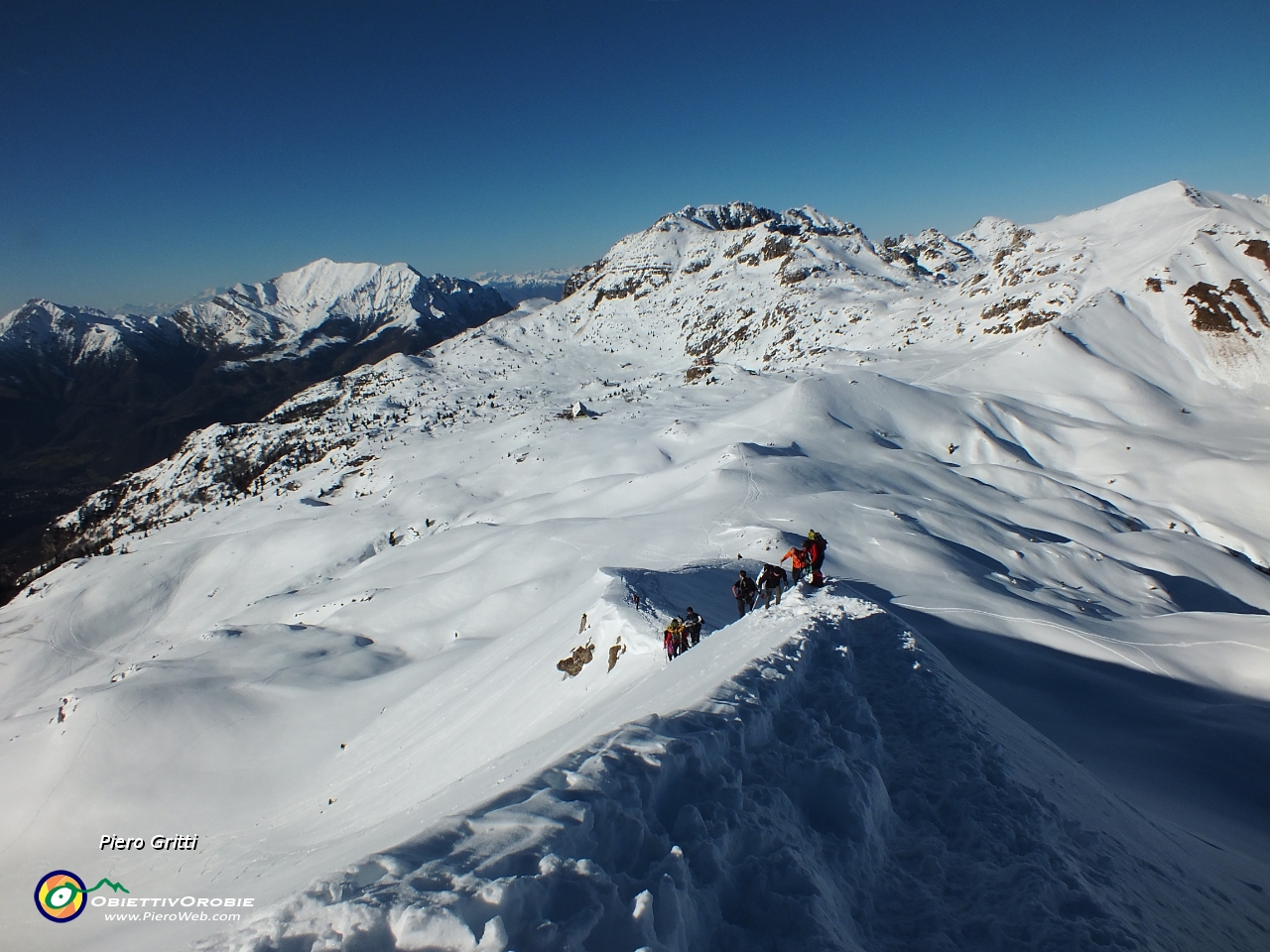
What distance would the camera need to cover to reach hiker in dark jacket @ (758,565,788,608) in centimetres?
1360

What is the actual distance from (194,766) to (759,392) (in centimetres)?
5977

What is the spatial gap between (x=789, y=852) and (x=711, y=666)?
13.4 feet

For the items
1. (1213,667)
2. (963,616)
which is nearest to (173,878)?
(963,616)

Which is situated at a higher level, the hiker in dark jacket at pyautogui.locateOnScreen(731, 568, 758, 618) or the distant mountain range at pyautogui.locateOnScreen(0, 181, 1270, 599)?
the distant mountain range at pyautogui.locateOnScreen(0, 181, 1270, 599)

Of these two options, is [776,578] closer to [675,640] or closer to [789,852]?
[675,640]

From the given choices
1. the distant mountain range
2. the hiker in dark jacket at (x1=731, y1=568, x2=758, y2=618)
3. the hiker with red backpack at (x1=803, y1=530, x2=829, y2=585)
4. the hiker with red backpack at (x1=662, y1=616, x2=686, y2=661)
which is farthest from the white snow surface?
the hiker in dark jacket at (x1=731, y1=568, x2=758, y2=618)

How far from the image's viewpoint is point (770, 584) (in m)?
13.6

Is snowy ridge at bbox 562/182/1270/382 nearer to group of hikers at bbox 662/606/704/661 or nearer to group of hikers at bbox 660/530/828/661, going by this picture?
group of hikers at bbox 660/530/828/661

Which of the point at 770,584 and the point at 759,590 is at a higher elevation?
the point at 770,584

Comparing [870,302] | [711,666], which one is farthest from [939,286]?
[711,666]

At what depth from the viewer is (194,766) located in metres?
20.7

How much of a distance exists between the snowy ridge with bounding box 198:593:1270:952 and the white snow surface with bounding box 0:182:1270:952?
0.04 meters

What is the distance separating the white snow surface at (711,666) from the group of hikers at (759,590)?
74cm

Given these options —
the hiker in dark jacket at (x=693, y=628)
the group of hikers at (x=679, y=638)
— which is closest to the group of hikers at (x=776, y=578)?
the hiker in dark jacket at (x=693, y=628)
